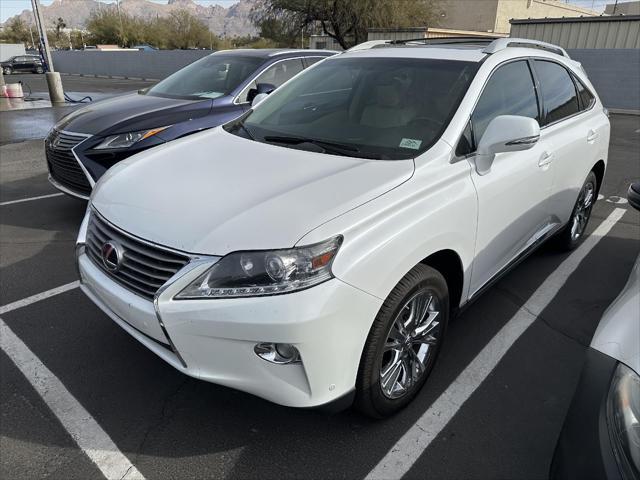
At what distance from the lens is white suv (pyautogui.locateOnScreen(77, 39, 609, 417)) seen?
1.95 m

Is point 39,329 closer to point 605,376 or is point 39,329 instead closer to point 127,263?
point 127,263

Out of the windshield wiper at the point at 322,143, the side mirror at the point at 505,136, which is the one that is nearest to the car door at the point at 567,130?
the side mirror at the point at 505,136

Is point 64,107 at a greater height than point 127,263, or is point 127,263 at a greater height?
point 127,263

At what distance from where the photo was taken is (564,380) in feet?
9.36

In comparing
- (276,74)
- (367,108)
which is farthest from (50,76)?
(367,108)

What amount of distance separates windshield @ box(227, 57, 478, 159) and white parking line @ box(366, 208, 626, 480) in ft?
4.36

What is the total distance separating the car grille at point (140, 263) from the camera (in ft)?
6.84

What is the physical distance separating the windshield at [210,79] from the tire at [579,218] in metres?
3.81

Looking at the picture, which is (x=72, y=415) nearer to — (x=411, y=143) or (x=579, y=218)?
(x=411, y=143)

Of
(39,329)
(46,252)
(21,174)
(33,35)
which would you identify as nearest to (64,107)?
(21,174)

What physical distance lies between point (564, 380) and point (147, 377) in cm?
238

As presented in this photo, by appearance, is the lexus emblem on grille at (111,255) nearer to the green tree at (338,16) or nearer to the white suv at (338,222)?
the white suv at (338,222)

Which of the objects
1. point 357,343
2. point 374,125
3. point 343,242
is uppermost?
point 374,125

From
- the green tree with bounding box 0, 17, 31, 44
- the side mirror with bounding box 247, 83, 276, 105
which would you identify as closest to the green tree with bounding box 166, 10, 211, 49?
the green tree with bounding box 0, 17, 31, 44
